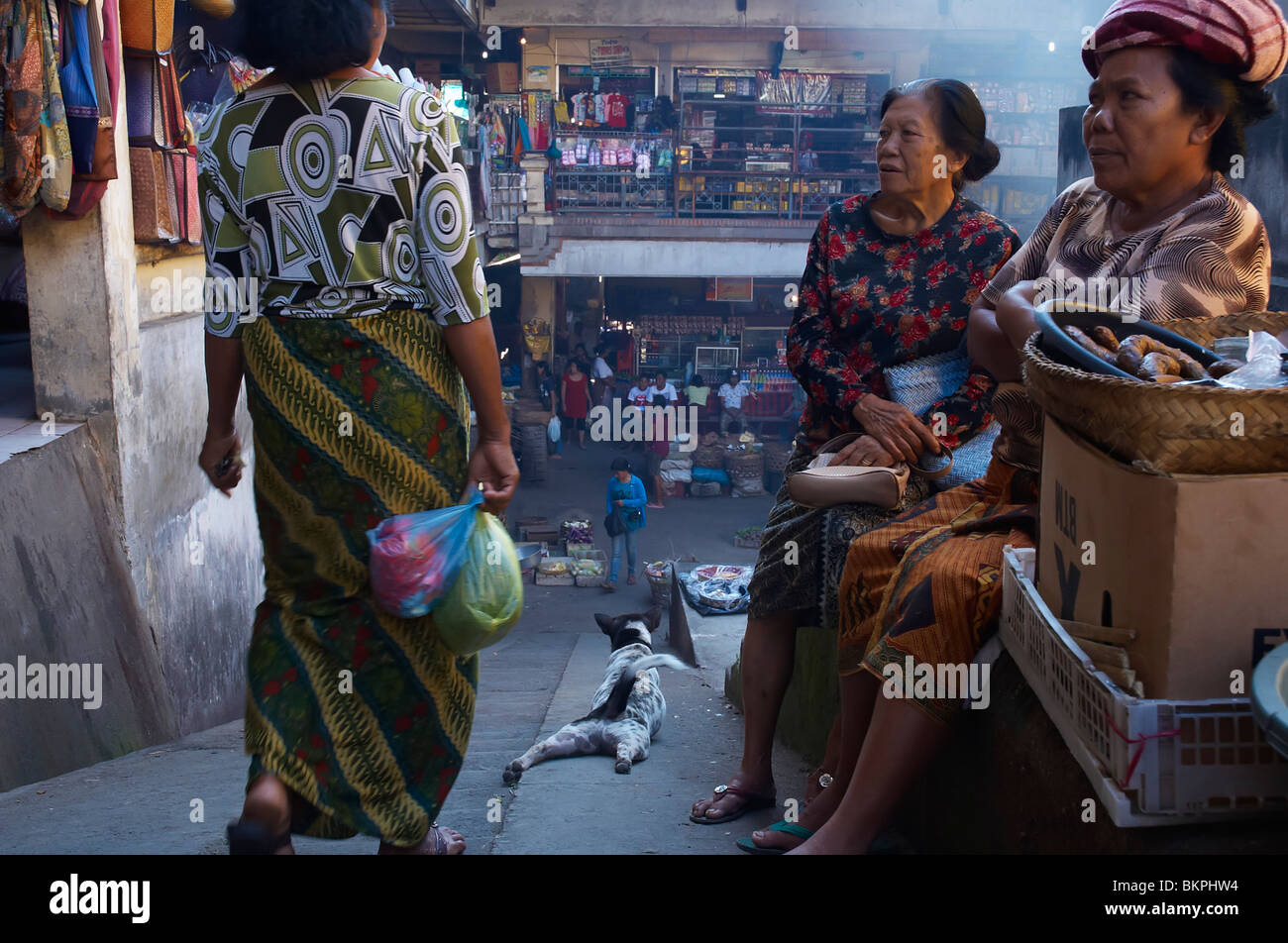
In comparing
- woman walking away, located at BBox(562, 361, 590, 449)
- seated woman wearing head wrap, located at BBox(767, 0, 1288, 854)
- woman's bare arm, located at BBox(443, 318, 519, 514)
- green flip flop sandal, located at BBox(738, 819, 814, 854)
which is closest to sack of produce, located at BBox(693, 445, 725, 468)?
woman walking away, located at BBox(562, 361, 590, 449)

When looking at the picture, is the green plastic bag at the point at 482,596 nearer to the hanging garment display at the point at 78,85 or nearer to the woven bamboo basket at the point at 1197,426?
the woven bamboo basket at the point at 1197,426

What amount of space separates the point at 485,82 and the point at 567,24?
1676 millimetres

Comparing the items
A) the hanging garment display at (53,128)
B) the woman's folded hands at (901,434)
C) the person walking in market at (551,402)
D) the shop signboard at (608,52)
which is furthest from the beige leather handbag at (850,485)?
the shop signboard at (608,52)

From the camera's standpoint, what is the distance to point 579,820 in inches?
113

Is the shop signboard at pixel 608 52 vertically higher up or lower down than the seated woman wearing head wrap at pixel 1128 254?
higher up

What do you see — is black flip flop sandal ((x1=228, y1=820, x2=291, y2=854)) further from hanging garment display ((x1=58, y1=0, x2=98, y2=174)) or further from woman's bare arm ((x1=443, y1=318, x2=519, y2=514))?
hanging garment display ((x1=58, y1=0, x2=98, y2=174))

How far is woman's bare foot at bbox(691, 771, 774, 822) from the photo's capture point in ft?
9.32

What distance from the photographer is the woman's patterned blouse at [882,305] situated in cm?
302

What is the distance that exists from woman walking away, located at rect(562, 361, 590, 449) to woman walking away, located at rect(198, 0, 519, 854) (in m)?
15.0

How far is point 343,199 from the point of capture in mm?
2072

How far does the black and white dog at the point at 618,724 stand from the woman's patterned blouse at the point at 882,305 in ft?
4.61

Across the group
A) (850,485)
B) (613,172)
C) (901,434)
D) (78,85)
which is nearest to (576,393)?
(613,172)

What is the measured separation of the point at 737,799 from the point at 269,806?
50.0 inches
